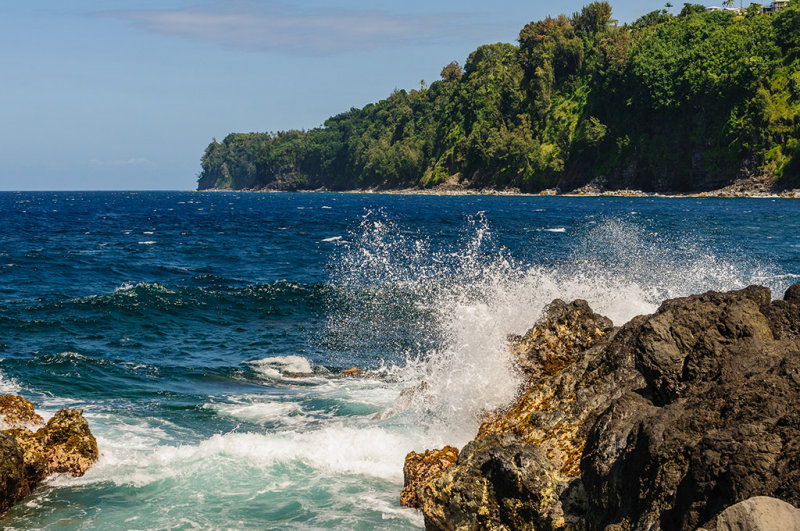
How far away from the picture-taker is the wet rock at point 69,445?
914cm

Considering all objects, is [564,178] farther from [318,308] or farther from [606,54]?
[318,308]

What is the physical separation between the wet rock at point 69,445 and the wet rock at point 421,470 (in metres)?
4.39

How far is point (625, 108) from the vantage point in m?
122

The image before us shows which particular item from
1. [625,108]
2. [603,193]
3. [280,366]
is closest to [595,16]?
[625,108]

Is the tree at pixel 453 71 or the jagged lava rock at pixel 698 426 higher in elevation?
the tree at pixel 453 71

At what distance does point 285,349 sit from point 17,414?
821 centimetres

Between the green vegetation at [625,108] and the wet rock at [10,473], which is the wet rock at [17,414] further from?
the green vegetation at [625,108]

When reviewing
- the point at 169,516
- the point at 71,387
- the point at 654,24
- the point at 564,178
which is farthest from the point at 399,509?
the point at 654,24

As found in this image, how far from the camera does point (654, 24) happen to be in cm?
14050

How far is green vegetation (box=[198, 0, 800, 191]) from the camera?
98.4 m

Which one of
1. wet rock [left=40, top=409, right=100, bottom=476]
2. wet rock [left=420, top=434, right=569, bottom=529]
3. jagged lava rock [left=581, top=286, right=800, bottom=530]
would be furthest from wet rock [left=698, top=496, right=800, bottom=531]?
wet rock [left=40, top=409, right=100, bottom=476]

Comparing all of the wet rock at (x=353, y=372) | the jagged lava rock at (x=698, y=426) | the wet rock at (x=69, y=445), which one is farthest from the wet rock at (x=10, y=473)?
the wet rock at (x=353, y=372)

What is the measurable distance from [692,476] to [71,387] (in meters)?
12.7

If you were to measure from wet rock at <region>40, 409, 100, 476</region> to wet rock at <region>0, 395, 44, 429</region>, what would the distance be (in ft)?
2.44
